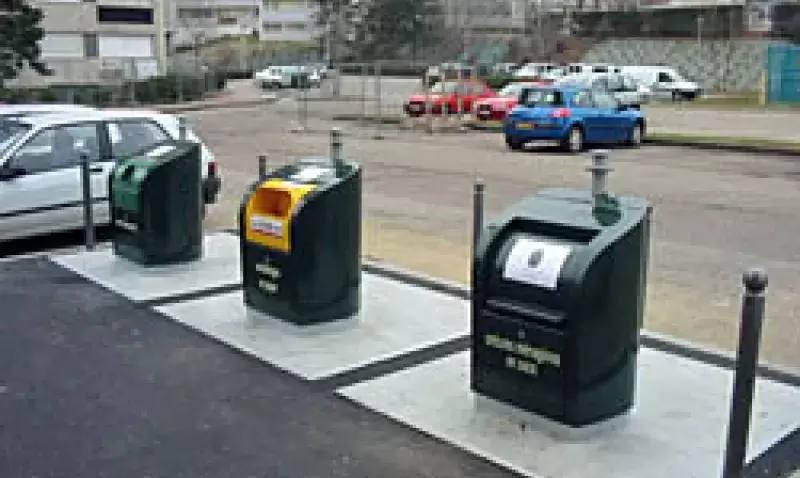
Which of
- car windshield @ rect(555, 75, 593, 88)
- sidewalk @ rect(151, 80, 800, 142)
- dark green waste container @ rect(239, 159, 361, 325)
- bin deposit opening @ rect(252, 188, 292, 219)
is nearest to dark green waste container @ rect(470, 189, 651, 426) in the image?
dark green waste container @ rect(239, 159, 361, 325)

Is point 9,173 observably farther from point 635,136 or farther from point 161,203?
point 635,136

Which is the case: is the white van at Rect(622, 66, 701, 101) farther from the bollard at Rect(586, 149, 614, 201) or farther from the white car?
the bollard at Rect(586, 149, 614, 201)

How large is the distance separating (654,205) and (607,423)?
852cm

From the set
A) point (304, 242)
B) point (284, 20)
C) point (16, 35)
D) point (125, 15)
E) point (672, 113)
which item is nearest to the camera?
point (304, 242)

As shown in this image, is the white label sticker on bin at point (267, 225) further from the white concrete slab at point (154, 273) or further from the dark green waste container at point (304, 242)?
the white concrete slab at point (154, 273)

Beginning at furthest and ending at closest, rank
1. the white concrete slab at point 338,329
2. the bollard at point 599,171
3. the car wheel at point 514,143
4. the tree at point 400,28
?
the tree at point 400,28 < the car wheel at point 514,143 < the white concrete slab at point 338,329 < the bollard at point 599,171

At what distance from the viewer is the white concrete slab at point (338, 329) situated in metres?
5.70

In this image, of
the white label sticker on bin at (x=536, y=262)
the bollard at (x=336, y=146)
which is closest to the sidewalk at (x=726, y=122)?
the bollard at (x=336, y=146)

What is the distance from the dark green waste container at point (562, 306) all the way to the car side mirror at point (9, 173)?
5879 mm

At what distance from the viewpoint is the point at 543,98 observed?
21453 millimetres

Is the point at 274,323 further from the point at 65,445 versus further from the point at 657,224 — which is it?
the point at 657,224

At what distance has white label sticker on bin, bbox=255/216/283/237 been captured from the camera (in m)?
6.05

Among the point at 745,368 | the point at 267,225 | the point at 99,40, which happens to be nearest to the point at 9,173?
the point at 267,225

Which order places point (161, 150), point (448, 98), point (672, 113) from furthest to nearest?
point (672, 113)
point (448, 98)
point (161, 150)
